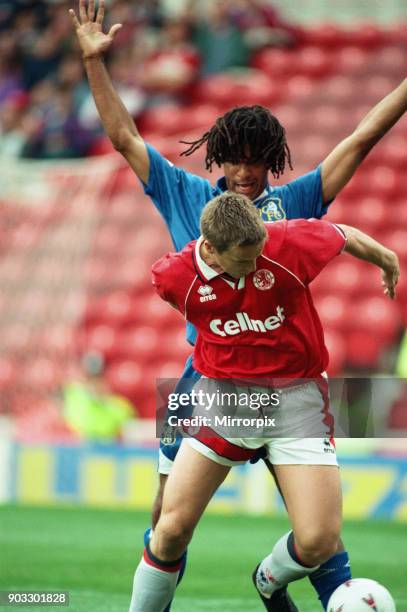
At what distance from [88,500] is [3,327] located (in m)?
3.27

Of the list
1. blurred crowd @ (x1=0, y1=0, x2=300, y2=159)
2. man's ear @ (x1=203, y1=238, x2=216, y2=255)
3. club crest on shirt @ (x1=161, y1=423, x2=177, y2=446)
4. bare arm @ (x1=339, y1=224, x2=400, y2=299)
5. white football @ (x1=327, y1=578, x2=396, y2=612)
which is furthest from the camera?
blurred crowd @ (x1=0, y1=0, x2=300, y2=159)

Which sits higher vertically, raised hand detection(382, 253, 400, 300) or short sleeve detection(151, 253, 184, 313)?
short sleeve detection(151, 253, 184, 313)

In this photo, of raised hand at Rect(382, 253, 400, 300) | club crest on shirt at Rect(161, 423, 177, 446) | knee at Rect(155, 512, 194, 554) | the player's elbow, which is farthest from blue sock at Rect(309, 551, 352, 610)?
the player's elbow

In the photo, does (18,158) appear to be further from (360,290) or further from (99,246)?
(360,290)

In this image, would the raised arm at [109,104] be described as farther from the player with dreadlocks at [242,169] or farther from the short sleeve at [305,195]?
the short sleeve at [305,195]

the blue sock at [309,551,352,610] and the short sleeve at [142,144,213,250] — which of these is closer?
the blue sock at [309,551,352,610]

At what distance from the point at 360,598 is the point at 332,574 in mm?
229

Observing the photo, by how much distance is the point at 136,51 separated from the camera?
16891 mm

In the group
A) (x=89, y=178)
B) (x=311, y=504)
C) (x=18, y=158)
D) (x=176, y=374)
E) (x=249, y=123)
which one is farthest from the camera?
(x=18, y=158)

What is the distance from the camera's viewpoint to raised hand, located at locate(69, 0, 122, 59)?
478 centimetres

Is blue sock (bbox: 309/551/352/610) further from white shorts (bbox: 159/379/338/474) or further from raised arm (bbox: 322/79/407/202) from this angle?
raised arm (bbox: 322/79/407/202)

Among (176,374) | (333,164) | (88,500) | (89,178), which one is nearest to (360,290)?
(176,374)

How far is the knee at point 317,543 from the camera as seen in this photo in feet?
13.4

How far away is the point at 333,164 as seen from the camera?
466 cm
